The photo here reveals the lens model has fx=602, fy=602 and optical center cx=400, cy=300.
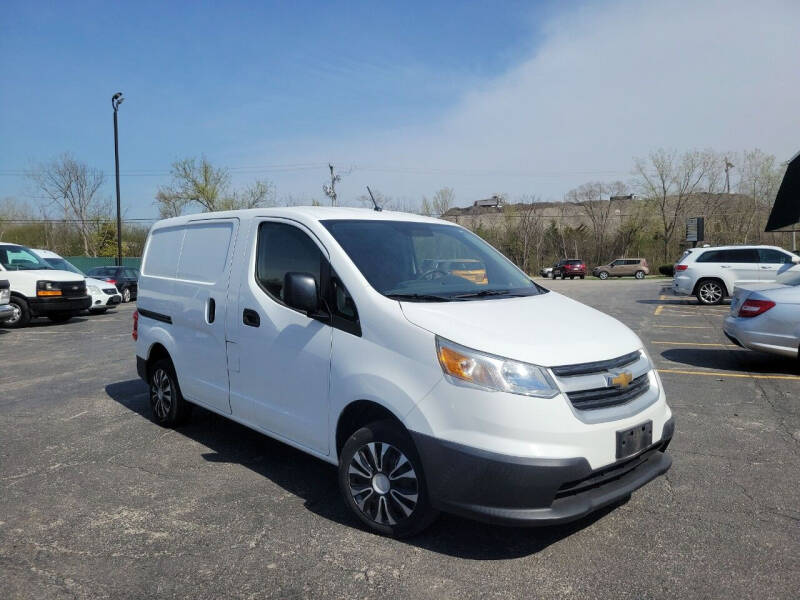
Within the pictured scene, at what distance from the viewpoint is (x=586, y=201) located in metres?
72.8

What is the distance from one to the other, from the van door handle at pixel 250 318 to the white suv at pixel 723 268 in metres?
17.3

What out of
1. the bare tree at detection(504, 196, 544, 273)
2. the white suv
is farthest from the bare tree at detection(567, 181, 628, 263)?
the white suv

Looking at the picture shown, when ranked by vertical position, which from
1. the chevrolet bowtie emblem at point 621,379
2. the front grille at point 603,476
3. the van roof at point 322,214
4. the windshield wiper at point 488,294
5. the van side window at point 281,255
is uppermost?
the van roof at point 322,214

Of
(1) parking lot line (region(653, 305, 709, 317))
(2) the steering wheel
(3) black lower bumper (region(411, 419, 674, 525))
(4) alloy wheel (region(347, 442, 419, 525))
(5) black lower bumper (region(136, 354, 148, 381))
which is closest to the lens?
(3) black lower bumper (region(411, 419, 674, 525))

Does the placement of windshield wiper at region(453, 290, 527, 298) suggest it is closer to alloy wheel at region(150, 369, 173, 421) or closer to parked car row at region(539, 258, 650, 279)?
alloy wheel at region(150, 369, 173, 421)

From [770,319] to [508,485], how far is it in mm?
6369

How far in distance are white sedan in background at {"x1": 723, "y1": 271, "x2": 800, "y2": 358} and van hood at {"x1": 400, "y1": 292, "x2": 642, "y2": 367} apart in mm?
5064

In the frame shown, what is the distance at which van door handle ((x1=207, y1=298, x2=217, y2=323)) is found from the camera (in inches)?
181

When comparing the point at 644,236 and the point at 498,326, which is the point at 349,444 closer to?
the point at 498,326

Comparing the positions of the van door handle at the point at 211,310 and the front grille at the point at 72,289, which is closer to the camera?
the van door handle at the point at 211,310

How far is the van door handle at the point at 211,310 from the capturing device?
15.1 feet

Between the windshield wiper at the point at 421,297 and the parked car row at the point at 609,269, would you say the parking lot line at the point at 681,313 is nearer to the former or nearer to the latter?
the windshield wiper at the point at 421,297

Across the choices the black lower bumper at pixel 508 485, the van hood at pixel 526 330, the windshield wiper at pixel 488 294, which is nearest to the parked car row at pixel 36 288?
the windshield wiper at pixel 488 294

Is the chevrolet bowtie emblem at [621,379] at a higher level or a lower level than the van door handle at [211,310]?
lower
